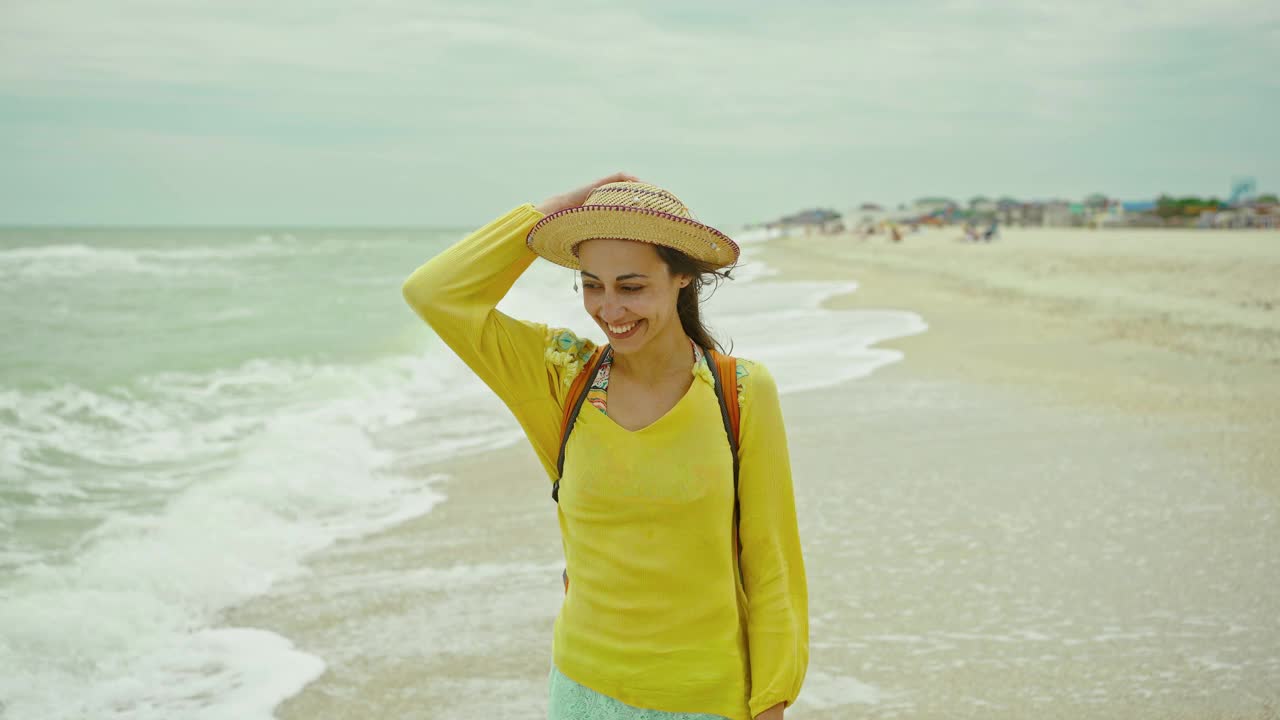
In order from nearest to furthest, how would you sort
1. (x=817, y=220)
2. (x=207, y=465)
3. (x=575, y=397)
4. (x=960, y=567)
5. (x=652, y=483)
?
(x=652, y=483)
(x=575, y=397)
(x=960, y=567)
(x=207, y=465)
(x=817, y=220)

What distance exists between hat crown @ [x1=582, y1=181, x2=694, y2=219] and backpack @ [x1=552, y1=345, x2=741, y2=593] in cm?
30

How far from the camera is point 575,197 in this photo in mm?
1986

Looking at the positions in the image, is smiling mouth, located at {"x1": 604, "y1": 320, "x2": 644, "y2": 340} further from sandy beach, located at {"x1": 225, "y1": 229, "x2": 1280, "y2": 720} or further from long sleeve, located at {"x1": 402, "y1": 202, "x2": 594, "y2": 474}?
sandy beach, located at {"x1": 225, "y1": 229, "x2": 1280, "y2": 720}

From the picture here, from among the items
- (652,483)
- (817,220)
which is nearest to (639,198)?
(652,483)

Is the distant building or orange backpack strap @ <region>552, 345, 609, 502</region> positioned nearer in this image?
orange backpack strap @ <region>552, 345, 609, 502</region>

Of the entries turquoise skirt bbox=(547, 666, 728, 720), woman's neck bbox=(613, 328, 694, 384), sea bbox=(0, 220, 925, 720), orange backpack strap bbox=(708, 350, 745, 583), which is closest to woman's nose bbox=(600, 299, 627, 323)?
woman's neck bbox=(613, 328, 694, 384)

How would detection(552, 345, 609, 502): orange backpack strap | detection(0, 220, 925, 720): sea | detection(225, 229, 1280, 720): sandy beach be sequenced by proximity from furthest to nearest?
1. detection(0, 220, 925, 720): sea
2. detection(225, 229, 1280, 720): sandy beach
3. detection(552, 345, 609, 502): orange backpack strap

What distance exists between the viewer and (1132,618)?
4.61 m

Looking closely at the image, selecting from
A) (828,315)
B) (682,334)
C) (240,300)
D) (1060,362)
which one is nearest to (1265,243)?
(828,315)

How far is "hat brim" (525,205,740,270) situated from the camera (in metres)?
1.83

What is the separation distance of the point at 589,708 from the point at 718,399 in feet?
2.09

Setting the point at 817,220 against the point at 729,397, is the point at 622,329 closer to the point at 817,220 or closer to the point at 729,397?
the point at 729,397

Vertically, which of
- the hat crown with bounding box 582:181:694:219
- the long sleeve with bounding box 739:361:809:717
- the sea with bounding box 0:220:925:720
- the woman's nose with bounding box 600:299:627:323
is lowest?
the sea with bounding box 0:220:925:720

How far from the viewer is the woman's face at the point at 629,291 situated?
1.88 m
